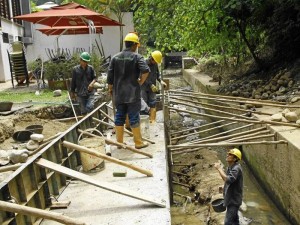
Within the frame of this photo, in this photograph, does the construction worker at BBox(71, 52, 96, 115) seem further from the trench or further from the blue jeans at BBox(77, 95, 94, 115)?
the trench

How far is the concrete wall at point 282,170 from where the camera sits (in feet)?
22.4

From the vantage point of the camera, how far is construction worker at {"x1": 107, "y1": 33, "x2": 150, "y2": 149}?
6395 mm

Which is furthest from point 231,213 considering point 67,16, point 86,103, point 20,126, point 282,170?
point 67,16

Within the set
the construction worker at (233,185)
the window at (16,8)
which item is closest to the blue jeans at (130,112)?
the construction worker at (233,185)

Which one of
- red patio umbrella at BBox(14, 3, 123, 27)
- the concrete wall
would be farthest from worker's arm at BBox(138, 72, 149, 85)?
red patio umbrella at BBox(14, 3, 123, 27)

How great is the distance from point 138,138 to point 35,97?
5.94 m

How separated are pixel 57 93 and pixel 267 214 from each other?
7131 mm

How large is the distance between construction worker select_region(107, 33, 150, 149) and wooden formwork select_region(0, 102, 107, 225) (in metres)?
0.95

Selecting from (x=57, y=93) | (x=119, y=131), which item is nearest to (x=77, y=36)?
(x=57, y=93)

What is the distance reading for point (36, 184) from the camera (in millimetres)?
4734

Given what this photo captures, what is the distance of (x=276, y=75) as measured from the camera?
1289cm

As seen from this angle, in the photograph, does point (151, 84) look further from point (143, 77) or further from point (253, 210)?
point (253, 210)

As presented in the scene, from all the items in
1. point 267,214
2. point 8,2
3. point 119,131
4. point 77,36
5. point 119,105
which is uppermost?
point 8,2

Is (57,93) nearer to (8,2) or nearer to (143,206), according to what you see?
(143,206)
